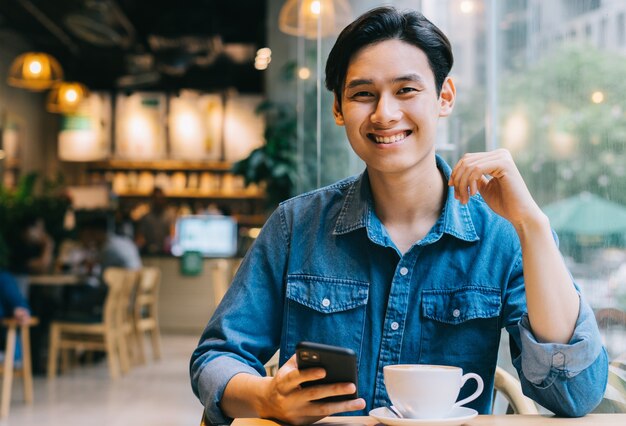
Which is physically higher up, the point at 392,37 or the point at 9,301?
the point at 392,37

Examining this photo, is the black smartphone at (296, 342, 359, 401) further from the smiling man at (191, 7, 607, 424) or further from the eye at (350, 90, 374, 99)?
the eye at (350, 90, 374, 99)

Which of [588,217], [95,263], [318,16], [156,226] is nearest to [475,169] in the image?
[588,217]

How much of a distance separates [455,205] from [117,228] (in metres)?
10.2

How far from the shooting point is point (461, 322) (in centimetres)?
143

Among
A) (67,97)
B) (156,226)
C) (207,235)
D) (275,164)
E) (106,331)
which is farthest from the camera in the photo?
(156,226)

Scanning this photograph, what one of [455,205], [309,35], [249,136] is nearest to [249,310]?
[455,205]

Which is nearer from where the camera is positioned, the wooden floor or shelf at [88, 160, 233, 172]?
the wooden floor

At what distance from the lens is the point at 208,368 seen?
1.40 metres

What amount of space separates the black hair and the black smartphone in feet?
1.88

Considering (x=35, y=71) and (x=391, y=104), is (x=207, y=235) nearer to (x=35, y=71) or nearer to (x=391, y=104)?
(x=35, y=71)

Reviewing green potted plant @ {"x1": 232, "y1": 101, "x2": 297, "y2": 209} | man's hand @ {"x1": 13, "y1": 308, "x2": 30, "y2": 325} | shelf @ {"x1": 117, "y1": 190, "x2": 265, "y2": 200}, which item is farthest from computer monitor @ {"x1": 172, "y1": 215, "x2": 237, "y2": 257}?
man's hand @ {"x1": 13, "y1": 308, "x2": 30, "y2": 325}

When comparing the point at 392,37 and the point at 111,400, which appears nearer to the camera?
the point at 392,37

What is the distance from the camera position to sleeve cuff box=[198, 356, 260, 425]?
1364mm

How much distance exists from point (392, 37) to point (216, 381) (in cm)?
64
